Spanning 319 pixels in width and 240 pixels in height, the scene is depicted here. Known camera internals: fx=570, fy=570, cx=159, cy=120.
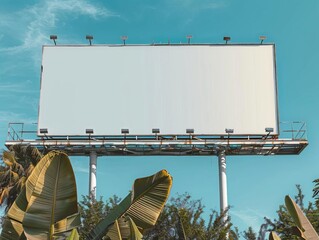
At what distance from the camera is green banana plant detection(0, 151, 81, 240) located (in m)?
8.16

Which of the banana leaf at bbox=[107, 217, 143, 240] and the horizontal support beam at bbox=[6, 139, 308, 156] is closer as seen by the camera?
the banana leaf at bbox=[107, 217, 143, 240]

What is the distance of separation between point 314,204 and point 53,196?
17845 mm

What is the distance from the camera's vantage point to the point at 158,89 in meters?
31.4

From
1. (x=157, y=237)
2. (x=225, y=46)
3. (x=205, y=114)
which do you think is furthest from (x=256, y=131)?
(x=157, y=237)

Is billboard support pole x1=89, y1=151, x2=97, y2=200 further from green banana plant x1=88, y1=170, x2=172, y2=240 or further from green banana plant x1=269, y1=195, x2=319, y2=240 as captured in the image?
green banana plant x1=88, y1=170, x2=172, y2=240

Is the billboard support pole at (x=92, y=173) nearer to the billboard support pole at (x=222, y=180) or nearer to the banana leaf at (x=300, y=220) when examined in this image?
the billboard support pole at (x=222, y=180)

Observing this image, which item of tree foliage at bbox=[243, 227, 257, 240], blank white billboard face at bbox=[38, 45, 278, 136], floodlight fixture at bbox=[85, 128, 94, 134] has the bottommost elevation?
tree foliage at bbox=[243, 227, 257, 240]

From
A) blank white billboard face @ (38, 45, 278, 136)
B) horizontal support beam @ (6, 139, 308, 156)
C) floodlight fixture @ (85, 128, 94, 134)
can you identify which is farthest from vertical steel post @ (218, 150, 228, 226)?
floodlight fixture @ (85, 128, 94, 134)

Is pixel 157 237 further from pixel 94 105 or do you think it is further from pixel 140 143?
pixel 94 105

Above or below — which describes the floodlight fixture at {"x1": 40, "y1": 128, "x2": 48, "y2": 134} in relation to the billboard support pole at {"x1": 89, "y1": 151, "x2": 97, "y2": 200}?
above

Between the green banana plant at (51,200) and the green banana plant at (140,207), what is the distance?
537 millimetres

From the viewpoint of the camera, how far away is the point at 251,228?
78.8 ft

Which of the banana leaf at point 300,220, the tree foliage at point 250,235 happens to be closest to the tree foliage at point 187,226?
the tree foliage at point 250,235

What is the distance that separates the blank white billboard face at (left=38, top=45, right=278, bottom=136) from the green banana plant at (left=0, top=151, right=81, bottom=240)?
2205cm
